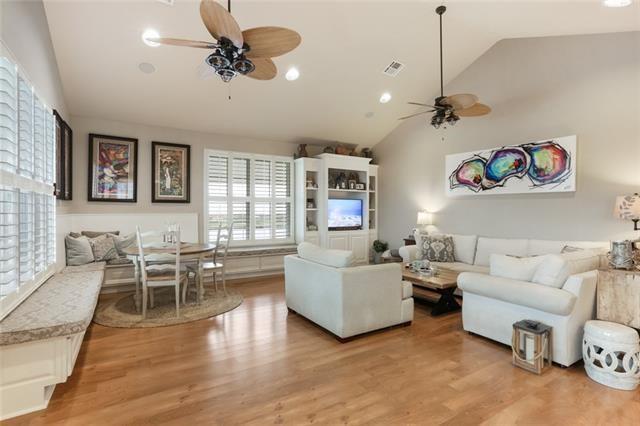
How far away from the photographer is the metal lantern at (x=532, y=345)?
2.62 meters

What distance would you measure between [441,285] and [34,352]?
11.9ft

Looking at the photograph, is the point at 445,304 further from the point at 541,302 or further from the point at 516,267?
the point at 541,302

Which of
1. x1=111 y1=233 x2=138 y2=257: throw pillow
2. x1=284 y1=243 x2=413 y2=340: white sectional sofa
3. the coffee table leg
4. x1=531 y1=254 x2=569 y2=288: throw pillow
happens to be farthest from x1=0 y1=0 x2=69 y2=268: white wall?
the coffee table leg

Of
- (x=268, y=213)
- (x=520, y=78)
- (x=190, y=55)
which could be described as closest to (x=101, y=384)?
(x=190, y=55)

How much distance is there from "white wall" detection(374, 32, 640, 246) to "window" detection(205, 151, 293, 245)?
9.12 feet

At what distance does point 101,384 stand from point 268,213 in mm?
4317

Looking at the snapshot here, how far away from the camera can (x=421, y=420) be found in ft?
6.70

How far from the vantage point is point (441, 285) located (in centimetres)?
376

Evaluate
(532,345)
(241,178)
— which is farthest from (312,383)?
(241,178)

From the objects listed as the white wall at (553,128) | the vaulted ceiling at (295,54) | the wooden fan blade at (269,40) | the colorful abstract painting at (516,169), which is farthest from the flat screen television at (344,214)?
the wooden fan blade at (269,40)

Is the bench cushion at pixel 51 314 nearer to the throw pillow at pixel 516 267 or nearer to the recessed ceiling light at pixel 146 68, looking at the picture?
the recessed ceiling light at pixel 146 68

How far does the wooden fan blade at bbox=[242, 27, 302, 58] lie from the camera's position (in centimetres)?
219

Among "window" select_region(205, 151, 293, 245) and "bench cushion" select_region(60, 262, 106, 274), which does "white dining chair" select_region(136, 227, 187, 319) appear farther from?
"window" select_region(205, 151, 293, 245)

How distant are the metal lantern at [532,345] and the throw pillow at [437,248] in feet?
7.84
